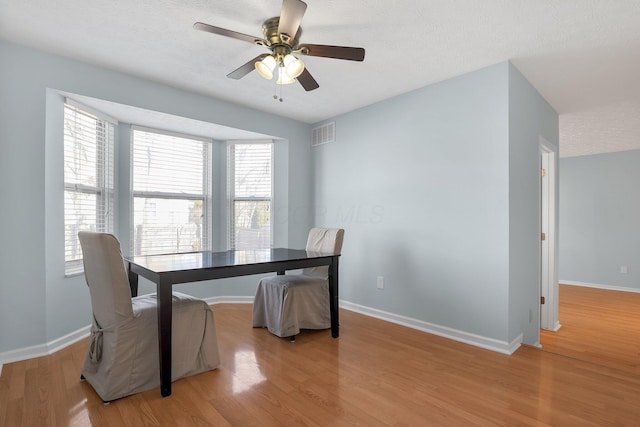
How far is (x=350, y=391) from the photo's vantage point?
6.82 ft

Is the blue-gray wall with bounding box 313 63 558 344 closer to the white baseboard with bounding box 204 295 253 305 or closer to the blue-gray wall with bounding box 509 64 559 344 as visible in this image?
the blue-gray wall with bounding box 509 64 559 344

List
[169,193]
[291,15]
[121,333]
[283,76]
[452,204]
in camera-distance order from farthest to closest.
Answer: [169,193] < [452,204] < [283,76] < [121,333] < [291,15]

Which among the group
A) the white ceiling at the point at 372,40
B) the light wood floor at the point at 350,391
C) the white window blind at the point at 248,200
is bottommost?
the light wood floor at the point at 350,391

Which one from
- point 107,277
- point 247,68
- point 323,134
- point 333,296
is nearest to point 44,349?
point 107,277

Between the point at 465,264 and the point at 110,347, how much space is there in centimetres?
281

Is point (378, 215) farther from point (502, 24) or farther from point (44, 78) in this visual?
point (44, 78)

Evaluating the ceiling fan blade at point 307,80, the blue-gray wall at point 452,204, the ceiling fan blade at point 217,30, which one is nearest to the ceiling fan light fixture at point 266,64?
the ceiling fan blade at point 217,30

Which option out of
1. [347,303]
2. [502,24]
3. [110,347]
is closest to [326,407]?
[110,347]

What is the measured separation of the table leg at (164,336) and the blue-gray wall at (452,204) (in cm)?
231

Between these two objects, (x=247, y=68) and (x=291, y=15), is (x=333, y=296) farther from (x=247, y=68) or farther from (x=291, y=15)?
(x=291, y=15)

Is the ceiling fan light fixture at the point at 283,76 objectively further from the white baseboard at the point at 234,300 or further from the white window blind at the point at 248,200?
the white baseboard at the point at 234,300

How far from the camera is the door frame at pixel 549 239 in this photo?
369cm

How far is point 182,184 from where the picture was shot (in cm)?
413

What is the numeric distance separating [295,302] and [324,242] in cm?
69
